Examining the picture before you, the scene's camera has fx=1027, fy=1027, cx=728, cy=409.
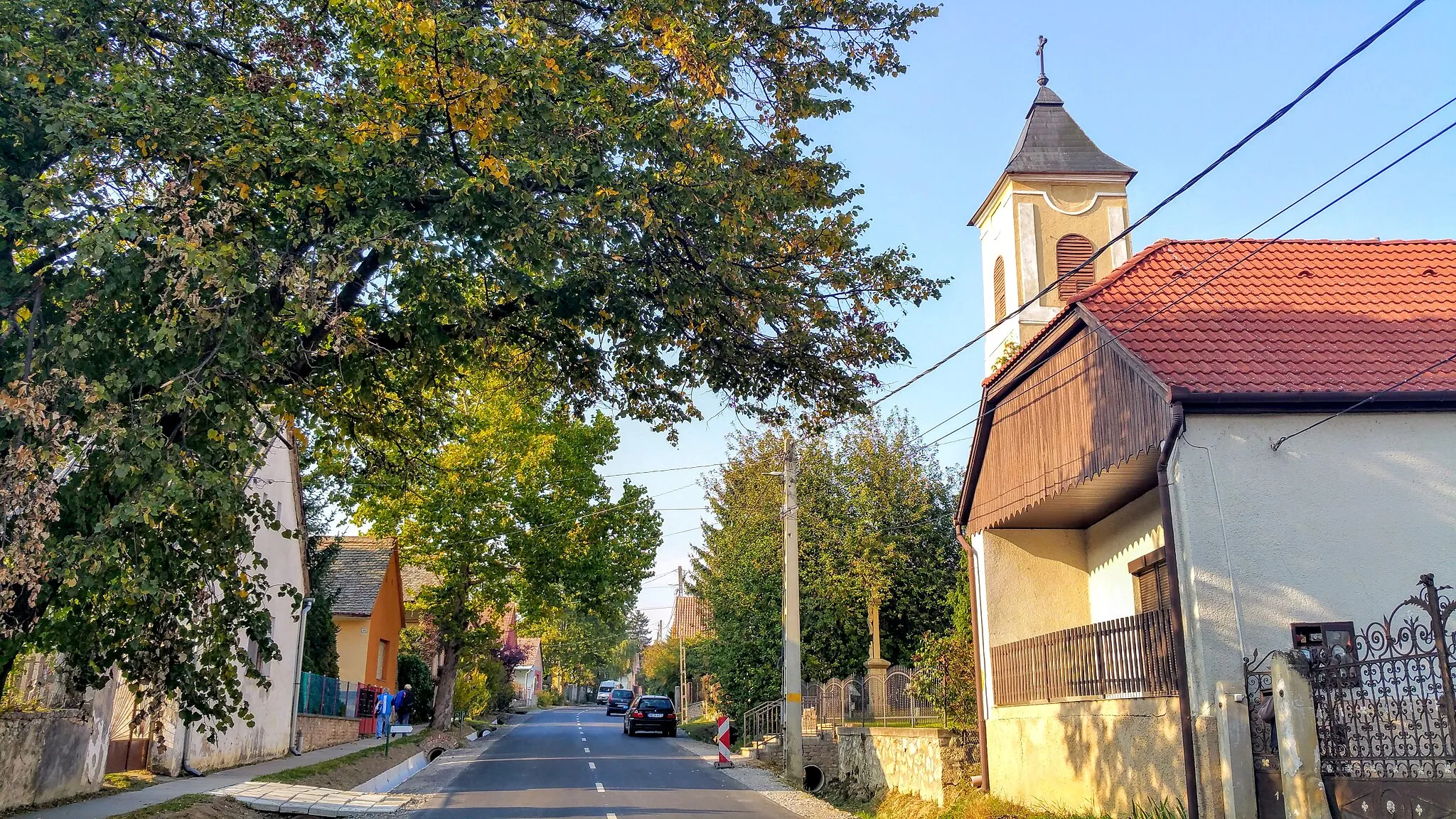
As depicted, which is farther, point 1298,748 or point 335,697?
point 335,697

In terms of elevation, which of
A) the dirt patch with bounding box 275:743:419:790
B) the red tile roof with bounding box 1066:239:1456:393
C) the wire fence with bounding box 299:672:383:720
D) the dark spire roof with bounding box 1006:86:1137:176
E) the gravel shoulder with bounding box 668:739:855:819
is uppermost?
the dark spire roof with bounding box 1006:86:1137:176

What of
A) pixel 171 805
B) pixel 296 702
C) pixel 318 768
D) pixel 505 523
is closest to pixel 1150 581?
pixel 171 805

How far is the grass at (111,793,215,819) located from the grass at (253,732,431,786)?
275 centimetres

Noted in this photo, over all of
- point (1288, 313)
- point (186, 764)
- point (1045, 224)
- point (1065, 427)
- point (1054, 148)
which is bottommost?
point (186, 764)

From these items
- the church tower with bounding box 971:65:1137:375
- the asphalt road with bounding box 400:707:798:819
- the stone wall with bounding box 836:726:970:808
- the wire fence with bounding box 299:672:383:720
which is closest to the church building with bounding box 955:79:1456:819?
the stone wall with bounding box 836:726:970:808

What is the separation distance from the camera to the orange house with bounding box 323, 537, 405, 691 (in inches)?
1367

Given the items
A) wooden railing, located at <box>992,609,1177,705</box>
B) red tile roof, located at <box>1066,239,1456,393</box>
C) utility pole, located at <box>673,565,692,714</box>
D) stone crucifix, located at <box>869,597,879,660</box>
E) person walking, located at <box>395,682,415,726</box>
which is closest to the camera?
wooden railing, located at <box>992,609,1177,705</box>

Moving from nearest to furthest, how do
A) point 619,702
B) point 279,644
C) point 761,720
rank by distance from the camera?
point 279,644, point 761,720, point 619,702

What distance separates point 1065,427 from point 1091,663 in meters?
3.00

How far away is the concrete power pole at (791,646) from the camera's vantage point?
2088 centimetres

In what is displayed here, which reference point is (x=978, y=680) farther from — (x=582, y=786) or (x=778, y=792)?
(x=582, y=786)

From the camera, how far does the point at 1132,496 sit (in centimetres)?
1388

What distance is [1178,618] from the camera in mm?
10383

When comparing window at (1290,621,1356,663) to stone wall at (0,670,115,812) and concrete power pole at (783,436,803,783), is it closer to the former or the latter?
concrete power pole at (783,436,803,783)
